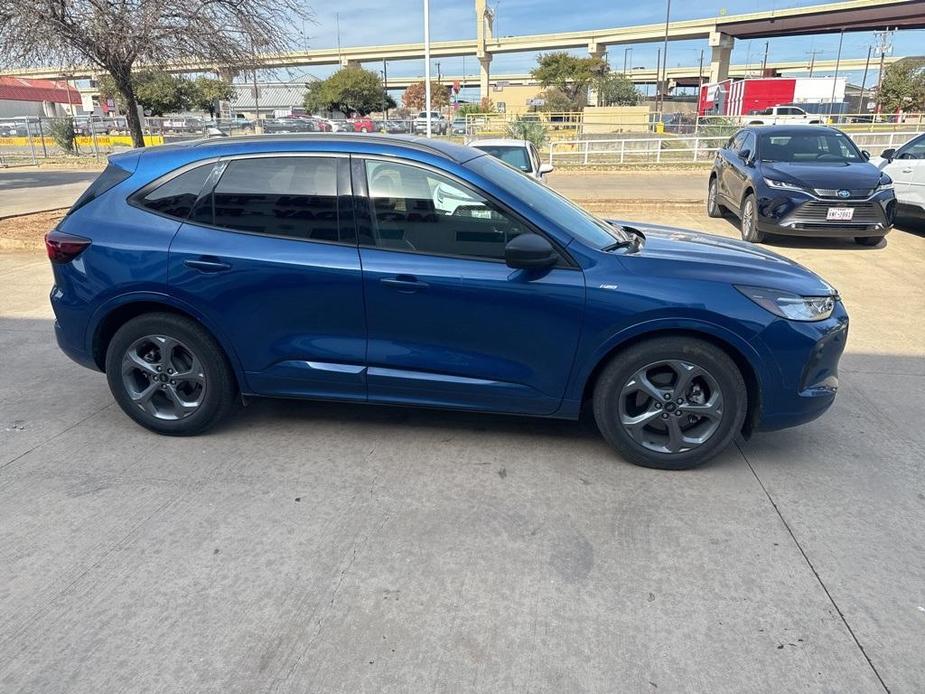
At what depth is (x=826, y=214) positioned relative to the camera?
914 cm

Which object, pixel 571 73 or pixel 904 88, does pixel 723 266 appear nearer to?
pixel 904 88

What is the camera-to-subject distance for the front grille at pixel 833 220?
29.8 ft

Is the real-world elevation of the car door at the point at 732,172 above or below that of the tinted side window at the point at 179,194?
below

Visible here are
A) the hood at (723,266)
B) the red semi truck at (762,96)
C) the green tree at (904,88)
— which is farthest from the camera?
the green tree at (904,88)

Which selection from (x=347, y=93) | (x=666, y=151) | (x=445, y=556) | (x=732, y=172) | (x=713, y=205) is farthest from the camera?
(x=347, y=93)

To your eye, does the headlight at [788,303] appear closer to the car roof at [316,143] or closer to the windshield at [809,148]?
the car roof at [316,143]

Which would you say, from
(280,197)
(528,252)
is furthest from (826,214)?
(280,197)

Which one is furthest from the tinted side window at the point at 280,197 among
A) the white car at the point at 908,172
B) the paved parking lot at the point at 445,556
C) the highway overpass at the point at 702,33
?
the highway overpass at the point at 702,33

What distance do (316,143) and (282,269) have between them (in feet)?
2.49

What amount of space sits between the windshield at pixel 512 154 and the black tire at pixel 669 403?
6.97 metres

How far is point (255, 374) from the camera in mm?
3986

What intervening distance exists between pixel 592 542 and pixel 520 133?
23.6m

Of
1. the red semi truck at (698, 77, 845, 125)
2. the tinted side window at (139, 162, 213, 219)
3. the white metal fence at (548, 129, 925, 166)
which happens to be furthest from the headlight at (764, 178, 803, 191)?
the red semi truck at (698, 77, 845, 125)

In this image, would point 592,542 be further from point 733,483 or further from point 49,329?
point 49,329
